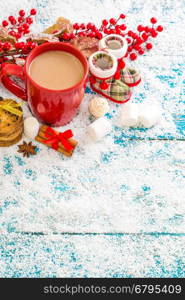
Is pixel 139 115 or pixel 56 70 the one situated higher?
pixel 56 70

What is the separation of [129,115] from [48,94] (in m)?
0.24

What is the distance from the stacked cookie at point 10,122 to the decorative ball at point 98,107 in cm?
19

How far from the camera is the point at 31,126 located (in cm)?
108

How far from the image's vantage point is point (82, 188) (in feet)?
3.51

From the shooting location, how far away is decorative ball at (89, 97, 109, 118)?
1.14 meters

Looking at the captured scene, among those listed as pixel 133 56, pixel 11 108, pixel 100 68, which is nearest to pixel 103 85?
pixel 100 68

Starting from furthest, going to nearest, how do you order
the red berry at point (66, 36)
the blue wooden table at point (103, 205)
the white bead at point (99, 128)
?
the red berry at point (66, 36)
the white bead at point (99, 128)
the blue wooden table at point (103, 205)

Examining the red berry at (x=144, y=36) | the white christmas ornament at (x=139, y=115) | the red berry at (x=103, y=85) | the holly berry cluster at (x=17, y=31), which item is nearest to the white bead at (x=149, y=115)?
the white christmas ornament at (x=139, y=115)

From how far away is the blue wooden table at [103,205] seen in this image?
1.00m

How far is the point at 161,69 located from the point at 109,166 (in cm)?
35

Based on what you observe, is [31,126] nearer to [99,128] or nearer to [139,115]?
[99,128]

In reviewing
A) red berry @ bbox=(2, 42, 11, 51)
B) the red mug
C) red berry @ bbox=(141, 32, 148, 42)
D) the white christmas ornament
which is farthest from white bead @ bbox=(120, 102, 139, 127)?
red berry @ bbox=(2, 42, 11, 51)

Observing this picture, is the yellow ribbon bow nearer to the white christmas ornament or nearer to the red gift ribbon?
the red gift ribbon

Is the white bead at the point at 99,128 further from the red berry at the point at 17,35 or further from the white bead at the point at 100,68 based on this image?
the red berry at the point at 17,35
